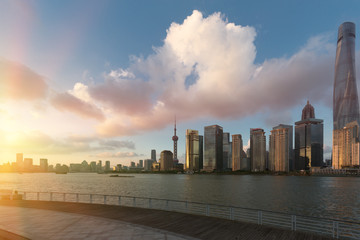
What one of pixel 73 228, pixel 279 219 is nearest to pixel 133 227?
pixel 73 228

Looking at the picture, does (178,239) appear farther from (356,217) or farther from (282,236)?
(356,217)

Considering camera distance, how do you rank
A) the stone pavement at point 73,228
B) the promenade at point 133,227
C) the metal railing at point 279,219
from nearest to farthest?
the stone pavement at point 73,228
the promenade at point 133,227
the metal railing at point 279,219

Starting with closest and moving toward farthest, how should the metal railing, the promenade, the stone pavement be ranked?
the stone pavement → the promenade → the metal railing

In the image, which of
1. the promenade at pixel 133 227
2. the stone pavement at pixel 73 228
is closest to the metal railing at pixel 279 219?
the promenade at pixel 133 227

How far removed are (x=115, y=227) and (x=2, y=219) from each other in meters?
12.1

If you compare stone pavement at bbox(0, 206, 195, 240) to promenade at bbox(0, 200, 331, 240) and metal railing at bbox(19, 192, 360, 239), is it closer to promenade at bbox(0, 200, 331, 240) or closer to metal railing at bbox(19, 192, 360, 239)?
promenade at bbox(0, 200, 331, 240)

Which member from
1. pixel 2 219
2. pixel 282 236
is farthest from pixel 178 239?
pixel 2 219

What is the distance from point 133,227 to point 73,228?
4.85 m

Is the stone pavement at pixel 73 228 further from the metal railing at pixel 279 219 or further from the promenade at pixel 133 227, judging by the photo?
the metal railing at pixel 279 219

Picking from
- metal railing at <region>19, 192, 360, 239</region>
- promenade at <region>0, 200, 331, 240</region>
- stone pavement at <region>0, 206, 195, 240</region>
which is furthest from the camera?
metal railing at <region>19, 192, 360, 239</region>

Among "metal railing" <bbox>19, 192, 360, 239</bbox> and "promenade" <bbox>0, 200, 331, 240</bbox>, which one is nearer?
"promenade" <bbox>0, 200, 331, 240</bbox>

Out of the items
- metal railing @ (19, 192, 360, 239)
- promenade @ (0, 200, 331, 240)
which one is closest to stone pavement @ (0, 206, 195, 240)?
promenade @ (0, 200, 331, 240)

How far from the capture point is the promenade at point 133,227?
1603 cm

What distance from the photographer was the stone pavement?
623 inches
